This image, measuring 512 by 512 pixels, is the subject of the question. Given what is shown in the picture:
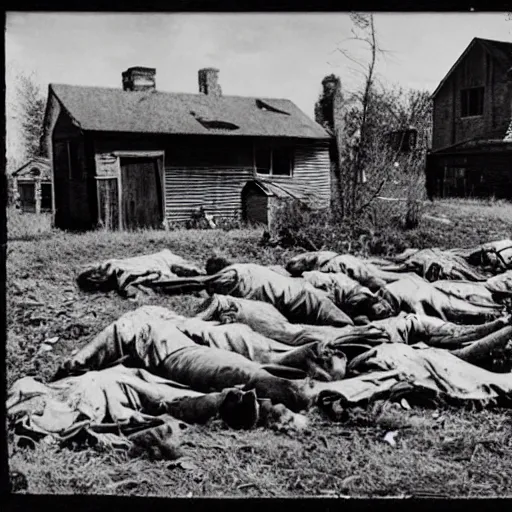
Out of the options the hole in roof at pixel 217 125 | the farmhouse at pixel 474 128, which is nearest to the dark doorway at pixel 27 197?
the hole in roof at pixel 217 125

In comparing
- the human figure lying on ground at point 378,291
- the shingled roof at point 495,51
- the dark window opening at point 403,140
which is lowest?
the human figure lying on ground at point 378,291

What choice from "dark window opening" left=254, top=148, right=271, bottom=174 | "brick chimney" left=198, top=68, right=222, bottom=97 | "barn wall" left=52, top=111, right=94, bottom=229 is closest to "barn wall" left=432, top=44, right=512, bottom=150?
"dark window opening" left=254, top=148, right=271, bottom=174

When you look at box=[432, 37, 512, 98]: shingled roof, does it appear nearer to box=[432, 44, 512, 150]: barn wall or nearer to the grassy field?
box=[432, 44, 512, 150]: barn wall

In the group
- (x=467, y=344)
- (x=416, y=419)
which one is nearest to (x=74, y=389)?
(x=416, y=419)

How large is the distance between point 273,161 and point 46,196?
1.66 meters

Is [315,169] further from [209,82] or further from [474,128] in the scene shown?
[474,128]

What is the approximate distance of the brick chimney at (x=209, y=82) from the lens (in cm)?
461

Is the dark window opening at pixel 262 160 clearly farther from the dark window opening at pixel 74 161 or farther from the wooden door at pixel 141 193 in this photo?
the dark window opening at pixel 74 161

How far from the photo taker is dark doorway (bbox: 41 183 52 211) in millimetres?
4723

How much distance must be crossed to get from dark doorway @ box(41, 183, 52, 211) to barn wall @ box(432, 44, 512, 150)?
2857 mm

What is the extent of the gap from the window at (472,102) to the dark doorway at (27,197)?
10.4 ft

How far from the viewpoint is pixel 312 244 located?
477 centimetres

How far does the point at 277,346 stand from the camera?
4.46 meters
